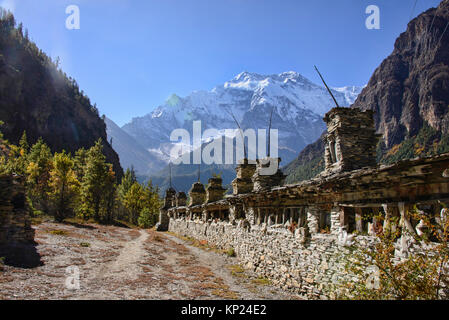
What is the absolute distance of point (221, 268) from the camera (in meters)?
15.0

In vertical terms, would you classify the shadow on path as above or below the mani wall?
below

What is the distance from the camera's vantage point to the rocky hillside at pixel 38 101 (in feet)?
304

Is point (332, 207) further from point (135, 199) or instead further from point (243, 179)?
point (135, 199)

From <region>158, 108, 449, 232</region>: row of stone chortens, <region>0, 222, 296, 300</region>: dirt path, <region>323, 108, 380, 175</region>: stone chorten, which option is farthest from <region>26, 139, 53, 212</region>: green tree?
<region>323, 108, 380, 175</region>: stone chorten

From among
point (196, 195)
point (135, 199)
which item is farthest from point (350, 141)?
point (135, 199)

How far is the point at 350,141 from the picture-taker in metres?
11.2

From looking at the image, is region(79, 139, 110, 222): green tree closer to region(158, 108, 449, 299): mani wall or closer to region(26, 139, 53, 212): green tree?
region(26, 139, 53, 212): green tree

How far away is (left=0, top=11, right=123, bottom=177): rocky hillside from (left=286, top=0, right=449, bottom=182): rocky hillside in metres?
94.3

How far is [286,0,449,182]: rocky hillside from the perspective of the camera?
9094 cm

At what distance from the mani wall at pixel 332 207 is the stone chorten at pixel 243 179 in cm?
156

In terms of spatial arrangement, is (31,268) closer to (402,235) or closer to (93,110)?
(402,235)

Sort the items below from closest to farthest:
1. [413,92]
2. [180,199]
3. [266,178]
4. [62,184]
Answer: [266,178]
[62,184]
[180,199]
[413,92]

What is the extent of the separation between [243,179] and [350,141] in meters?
9.20

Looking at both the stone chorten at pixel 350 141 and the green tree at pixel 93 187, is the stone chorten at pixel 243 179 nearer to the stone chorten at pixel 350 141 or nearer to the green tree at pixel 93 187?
the stone chorten at pixel 350 141
